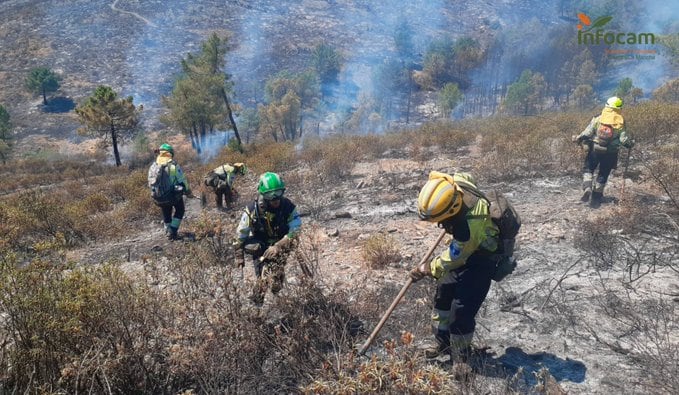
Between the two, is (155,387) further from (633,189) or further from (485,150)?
(485,150)

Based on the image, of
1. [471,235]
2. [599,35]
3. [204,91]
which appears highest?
[599,35]

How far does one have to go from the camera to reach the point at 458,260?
262cm

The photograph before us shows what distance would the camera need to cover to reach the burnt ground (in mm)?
2824

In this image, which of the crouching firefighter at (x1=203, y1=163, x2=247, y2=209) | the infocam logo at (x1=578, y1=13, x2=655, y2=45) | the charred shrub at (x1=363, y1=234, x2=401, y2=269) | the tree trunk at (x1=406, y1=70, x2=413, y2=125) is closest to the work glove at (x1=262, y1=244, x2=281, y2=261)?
the charred shrub at (x1=363, y1=234, x2=401, y2=269)

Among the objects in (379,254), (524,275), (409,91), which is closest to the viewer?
(524,275)

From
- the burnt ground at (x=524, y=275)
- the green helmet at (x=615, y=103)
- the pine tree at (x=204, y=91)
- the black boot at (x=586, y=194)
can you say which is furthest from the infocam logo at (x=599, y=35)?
the burnt ground at (x=524, y=275)

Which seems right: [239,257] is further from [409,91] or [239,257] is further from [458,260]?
[409,91]

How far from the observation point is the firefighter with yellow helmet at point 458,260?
95.8 inches

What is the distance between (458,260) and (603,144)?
4.25 metres

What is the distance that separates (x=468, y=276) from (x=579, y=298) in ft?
4.83

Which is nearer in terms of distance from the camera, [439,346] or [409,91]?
[439,346]

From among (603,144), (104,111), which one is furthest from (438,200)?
(104,111)

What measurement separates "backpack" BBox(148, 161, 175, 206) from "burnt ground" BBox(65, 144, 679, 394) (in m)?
0.83

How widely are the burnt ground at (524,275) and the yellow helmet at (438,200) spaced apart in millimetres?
977
